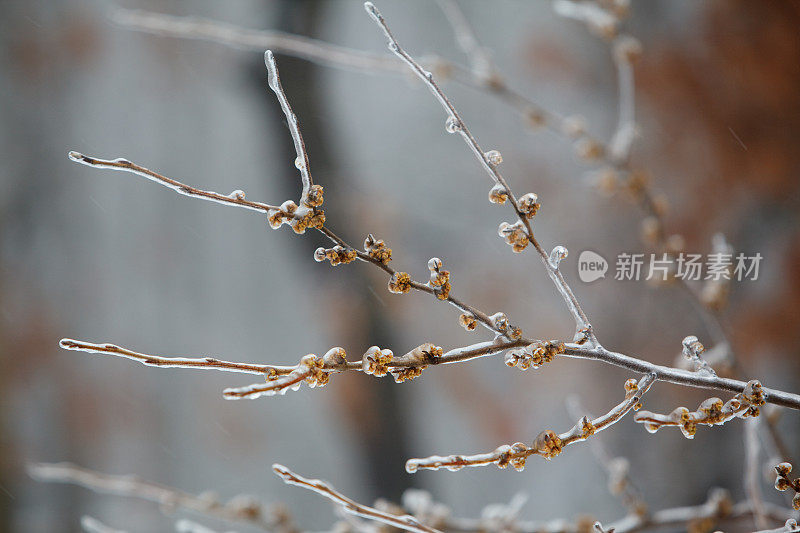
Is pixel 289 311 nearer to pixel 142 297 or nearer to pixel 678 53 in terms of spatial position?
pixel 142 297

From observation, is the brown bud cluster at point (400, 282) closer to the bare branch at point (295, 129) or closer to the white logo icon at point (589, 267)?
the bare branch at point (295, 129)

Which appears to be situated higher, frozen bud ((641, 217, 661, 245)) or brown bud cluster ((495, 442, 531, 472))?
frozen bud ((641, 217, 661, 245))

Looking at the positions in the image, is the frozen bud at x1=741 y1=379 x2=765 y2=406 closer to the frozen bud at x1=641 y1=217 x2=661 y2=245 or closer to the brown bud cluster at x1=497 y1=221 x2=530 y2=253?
the brown bud cluster at x1=497 y1=221 x2=530 y2=253

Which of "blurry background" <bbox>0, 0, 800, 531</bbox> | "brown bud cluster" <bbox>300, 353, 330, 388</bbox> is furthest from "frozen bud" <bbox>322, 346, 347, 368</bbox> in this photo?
"blurry background" <bbox>0, 0, 800, 531</bbox>

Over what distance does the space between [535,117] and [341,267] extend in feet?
2.58

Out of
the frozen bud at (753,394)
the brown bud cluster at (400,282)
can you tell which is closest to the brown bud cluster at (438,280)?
the brown bud cluster at (400,282)

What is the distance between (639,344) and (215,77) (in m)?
1.17

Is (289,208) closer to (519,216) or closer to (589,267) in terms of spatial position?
(519,216)

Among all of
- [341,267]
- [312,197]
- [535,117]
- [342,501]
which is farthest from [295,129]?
[341,267]

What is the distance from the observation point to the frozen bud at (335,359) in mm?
200

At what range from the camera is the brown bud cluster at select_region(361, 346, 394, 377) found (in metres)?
0.19

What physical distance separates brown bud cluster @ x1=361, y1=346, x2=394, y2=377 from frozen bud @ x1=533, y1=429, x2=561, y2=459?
0.06m

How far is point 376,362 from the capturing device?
195 millimetres

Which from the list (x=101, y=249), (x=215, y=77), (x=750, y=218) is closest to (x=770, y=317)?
(x=750, y=218)
